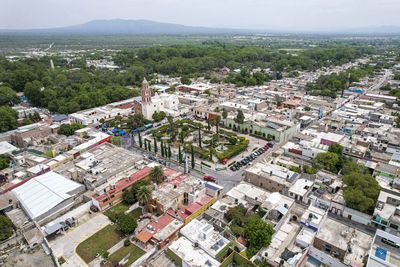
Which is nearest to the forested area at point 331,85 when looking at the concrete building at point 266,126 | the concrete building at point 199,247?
the concrete building at point 266,126

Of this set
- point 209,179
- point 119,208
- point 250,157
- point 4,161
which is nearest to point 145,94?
point 250,157

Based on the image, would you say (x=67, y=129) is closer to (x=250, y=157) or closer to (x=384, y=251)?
(x=250, y=157)

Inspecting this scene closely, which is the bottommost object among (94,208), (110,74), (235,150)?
(94,208)

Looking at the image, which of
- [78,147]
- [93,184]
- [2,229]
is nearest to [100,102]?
[78,147]

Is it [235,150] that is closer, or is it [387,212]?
[387,212]

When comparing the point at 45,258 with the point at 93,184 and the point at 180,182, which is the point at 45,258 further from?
the point at 180,182

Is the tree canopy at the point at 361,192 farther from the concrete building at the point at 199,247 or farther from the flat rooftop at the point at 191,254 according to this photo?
the flat rooftop at the point at 191,254

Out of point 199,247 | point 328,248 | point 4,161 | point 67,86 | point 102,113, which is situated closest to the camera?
point 199,247

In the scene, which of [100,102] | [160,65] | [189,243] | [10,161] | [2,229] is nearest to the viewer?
[189,243]
